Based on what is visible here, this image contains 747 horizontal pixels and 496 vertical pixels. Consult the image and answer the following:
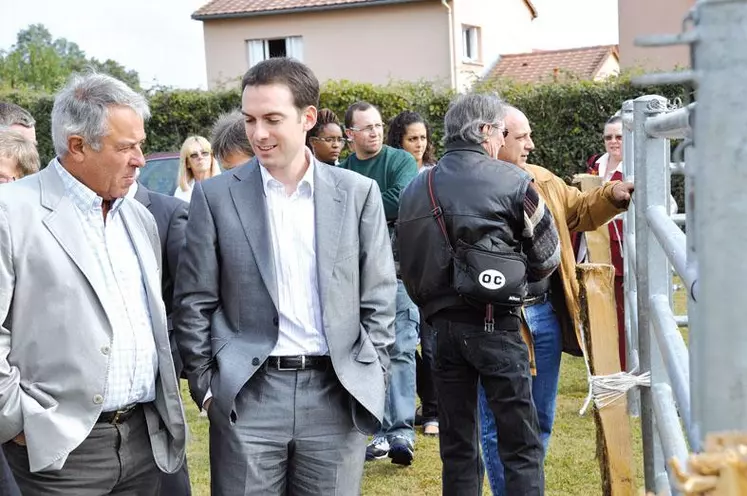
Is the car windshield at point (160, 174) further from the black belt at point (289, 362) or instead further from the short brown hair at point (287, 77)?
the black belt at point (289, 362)

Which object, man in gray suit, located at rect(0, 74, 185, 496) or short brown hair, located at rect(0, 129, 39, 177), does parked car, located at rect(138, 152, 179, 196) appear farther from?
man in gray suit, located at rect(0, 74, 185, 496)

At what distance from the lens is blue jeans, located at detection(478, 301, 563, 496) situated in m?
4.62

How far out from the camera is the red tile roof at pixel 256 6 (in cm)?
3007

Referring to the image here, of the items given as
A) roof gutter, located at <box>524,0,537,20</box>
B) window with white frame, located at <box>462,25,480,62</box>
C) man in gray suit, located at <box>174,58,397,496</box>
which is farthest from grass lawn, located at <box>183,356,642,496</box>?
roof gutter, located at <box>524,0,537,20</box>

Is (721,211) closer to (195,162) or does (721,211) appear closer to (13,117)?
(13,117)

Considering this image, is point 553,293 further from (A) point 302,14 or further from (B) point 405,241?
(A) point 302,14

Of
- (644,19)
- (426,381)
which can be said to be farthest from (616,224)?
(644,19)

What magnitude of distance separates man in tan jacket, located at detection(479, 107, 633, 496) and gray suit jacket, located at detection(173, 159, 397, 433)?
144cm

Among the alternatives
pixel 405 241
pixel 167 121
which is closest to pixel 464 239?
pixel 405 241

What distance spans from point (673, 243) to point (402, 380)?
12.3ft

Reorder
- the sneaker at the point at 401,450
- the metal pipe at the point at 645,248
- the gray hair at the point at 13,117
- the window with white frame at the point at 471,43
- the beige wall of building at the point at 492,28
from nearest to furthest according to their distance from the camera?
the metal pipe at the point at 645,248
the gray hair at the point at 13,117
the sneaker at the point at 401,450
the beige wall of building at the point at 492,28
the window with white frame at the point at 471,43

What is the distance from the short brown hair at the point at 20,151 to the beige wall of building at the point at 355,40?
78.2 ft

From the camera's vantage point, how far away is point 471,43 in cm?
3278

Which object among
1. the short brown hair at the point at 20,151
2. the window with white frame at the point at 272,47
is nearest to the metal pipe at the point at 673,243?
the short brown hair at the point at 20,151
